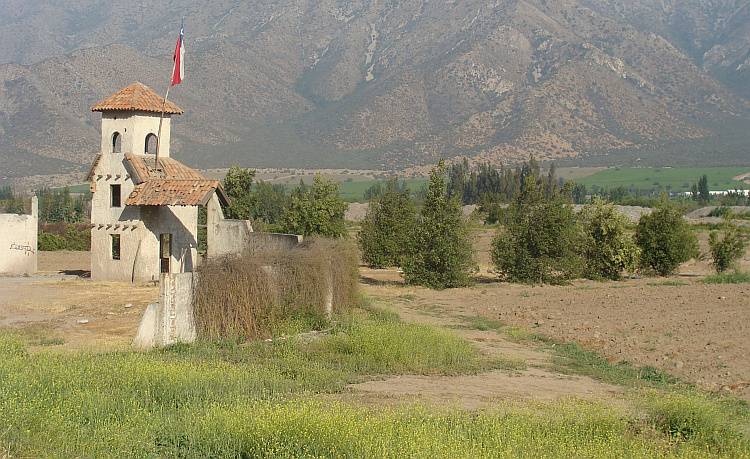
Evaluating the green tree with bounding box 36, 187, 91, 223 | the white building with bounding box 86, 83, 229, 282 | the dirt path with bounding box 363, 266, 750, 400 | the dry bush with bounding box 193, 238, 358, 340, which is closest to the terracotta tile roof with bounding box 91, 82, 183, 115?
the white building with bounding box 86, 83, 229, 282

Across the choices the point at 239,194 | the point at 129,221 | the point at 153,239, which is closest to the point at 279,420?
the point at 153,239

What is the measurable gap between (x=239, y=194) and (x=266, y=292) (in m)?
25.5

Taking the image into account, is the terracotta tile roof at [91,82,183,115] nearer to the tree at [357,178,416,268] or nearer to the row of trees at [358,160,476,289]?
the row of trees at [358,160,476,289]

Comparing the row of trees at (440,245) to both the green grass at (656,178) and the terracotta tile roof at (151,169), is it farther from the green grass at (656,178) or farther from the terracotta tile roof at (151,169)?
the green grass at (656,178)

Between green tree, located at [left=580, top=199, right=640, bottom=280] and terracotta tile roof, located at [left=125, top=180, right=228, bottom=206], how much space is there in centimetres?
1678

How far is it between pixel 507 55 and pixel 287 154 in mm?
50977

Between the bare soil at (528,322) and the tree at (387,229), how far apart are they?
5.58 metres

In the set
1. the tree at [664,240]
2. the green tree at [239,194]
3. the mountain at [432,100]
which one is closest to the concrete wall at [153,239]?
the green tree at [239,194]

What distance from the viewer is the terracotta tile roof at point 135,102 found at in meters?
25.9

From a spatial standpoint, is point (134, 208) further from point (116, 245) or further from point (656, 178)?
point (656, 178)

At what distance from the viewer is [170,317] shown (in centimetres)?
1471

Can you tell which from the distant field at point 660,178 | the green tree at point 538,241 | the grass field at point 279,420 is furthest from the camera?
the distant field at point 660,178

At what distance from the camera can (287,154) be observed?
139000 millimetres

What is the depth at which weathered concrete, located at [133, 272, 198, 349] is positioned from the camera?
14353mm
